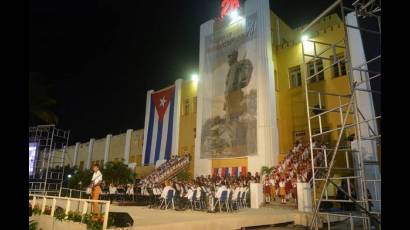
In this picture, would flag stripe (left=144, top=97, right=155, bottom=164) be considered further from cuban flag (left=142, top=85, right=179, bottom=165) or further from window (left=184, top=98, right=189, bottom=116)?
window (left=184, top=98, right=189, bottom=116)

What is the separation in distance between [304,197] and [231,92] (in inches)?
466

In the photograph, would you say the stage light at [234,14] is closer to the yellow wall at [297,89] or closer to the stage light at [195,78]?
the yellow wall at [297,89]

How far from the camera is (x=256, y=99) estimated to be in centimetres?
2052

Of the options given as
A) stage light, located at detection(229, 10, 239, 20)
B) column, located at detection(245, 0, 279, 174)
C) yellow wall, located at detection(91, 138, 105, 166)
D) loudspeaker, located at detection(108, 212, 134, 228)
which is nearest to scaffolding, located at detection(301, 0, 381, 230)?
column, located at detection(245, 0, 279, 174)

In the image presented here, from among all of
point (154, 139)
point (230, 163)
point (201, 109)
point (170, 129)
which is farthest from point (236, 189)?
point (154, 139)

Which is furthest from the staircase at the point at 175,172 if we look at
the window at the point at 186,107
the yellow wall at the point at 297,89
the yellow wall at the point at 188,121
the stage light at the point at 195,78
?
the yellow wall at the point at 297,89

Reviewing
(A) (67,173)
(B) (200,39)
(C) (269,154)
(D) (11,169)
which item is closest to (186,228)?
(D) (11,169)

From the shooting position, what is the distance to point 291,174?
13.7m

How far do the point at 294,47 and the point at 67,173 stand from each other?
28302 mm

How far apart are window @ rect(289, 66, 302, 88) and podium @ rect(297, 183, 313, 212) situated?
10.5 m

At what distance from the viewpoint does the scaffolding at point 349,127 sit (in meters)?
6.61

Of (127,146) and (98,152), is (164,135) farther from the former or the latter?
(98,152)

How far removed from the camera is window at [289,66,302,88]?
2097 cm

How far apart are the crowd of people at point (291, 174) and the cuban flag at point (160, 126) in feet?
44.8
